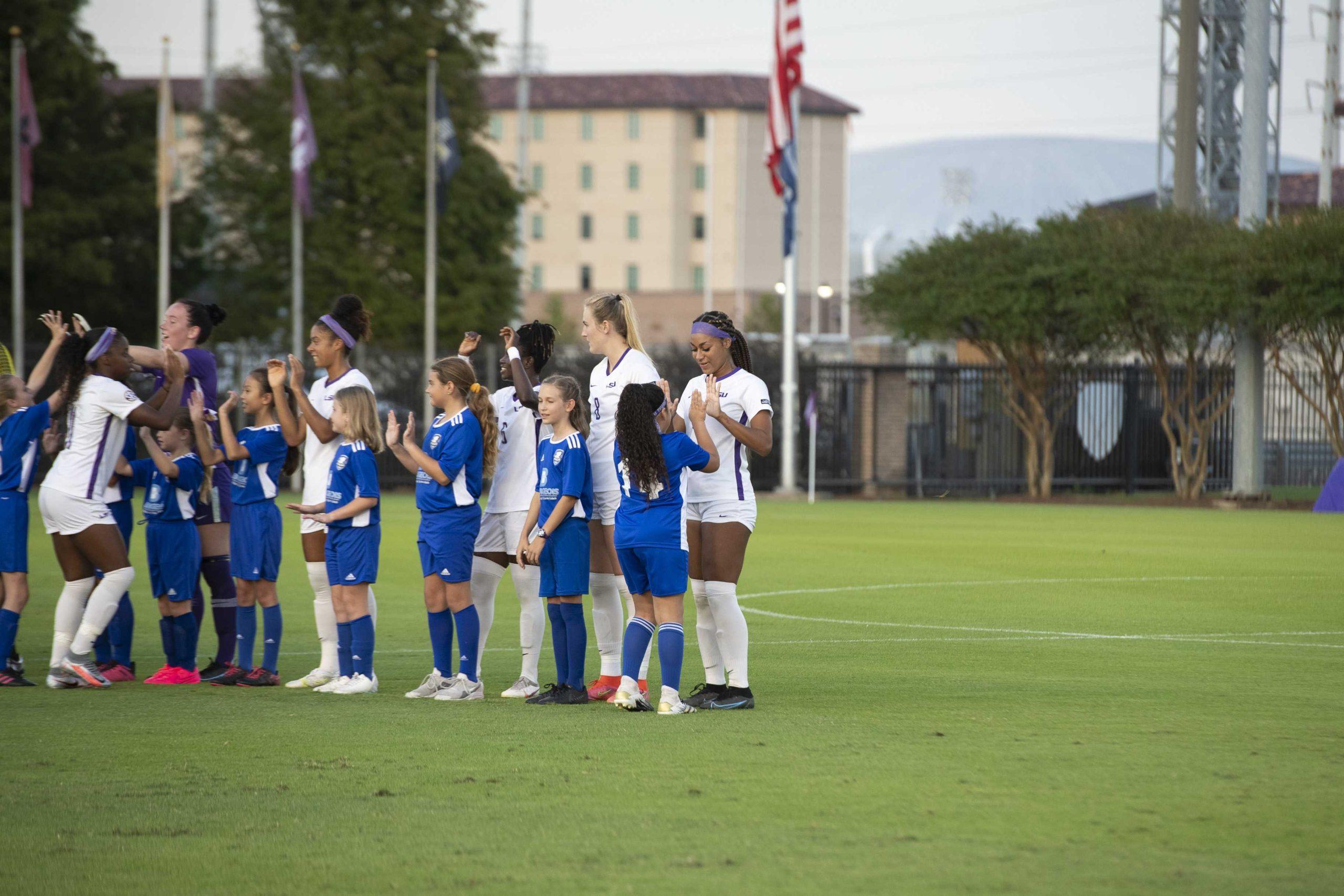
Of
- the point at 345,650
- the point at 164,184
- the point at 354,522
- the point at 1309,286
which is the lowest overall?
the point at 345,650

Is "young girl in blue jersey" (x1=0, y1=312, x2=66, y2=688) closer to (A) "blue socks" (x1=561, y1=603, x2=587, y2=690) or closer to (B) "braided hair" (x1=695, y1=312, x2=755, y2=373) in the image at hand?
(A) "blue socks" (x1=561, y1=603, x2=587, y2=690)

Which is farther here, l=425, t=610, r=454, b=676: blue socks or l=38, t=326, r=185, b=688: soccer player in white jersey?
l=38, t=326, r=185, b=688: soccer player in white jersey

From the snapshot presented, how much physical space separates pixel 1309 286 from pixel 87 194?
3060cm

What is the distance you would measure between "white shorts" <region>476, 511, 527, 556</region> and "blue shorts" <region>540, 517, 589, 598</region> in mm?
537

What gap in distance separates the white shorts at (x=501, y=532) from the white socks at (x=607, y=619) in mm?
487

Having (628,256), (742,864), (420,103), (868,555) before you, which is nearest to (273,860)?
(742,864)

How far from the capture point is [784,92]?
28.2m

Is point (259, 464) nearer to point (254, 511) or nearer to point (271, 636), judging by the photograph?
point (254, 511)

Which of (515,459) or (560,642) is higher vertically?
(515,459)

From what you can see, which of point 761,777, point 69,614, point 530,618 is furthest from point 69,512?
point 761,777

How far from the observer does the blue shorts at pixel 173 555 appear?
9164 millimetres

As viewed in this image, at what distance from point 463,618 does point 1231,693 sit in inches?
162

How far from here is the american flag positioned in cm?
2817

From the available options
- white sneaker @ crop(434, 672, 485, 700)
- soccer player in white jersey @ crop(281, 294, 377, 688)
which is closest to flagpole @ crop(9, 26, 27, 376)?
soccer player in white jersey @ crop(281, 294, 377, 688)
